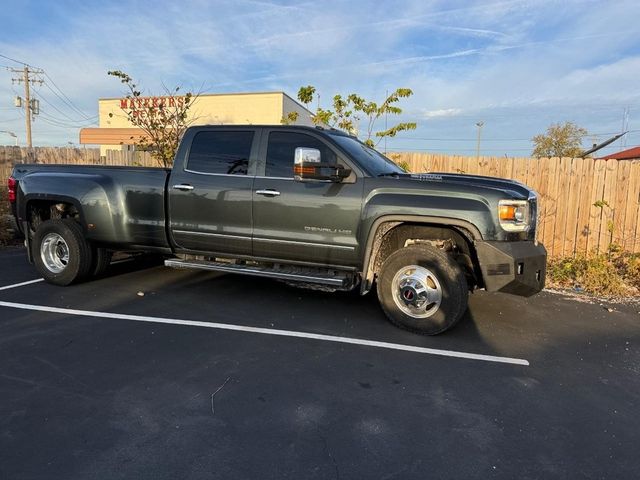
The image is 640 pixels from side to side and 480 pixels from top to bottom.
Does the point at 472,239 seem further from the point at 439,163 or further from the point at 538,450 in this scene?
the point at 439,163

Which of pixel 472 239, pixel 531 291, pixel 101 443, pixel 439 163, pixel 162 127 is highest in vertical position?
pixel 162 127

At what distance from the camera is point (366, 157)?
5512 millimetres

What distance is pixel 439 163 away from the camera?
9727mm

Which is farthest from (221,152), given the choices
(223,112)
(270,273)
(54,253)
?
(223,112)

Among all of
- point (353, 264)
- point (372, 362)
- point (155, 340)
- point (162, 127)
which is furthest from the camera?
point (162, 127)

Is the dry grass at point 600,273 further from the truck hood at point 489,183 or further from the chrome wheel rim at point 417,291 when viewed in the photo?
the chrome wheel rim at point 417,291

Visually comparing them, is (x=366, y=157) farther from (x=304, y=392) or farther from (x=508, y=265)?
(x=304, y=392)

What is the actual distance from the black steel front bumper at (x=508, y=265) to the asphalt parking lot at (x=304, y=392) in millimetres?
590

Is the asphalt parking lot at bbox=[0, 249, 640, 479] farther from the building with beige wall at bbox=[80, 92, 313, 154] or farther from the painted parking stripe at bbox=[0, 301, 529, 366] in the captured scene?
the building with beige wall at bbox=[80, 92, 313, 154]

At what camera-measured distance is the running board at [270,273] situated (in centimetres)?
498

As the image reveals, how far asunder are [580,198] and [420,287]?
18.3 ft

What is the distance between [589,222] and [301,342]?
6.70m

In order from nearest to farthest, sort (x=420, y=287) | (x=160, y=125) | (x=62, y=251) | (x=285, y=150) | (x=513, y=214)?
(x=513, y=214)
(x=420, y=287)
(x=285, y=150)
(x=62, y=251)
(x=160, y=125)

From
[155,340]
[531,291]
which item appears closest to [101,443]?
[155,340]
